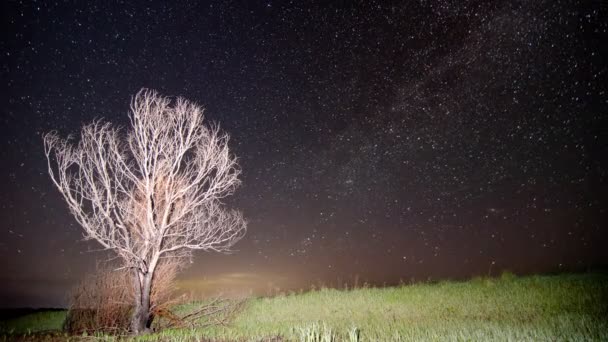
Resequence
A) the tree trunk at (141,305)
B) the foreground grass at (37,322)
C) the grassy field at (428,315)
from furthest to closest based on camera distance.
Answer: the foreground grass at (37,322), the tree trunk at (141,305), the grassy field at (428,315)

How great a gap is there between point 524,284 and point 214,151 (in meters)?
13.6

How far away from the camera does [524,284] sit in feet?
53.8

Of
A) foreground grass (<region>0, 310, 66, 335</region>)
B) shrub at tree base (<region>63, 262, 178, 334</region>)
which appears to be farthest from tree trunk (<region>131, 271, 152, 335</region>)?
foreground grass (<region>0, 310, 66, 335</region>)

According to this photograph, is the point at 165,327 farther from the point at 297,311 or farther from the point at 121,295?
the point at 297,311

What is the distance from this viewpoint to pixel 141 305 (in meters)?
13.0

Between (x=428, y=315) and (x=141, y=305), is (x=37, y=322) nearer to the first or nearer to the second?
(x=141, y=305)

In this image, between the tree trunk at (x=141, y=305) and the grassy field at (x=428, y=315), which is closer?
the grassy field at (x=428, y=315)

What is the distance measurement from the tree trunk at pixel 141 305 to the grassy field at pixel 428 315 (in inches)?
43.1

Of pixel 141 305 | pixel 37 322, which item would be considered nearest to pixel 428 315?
pixel 141 305

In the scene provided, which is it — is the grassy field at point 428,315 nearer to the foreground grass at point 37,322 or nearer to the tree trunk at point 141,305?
the foreground grass at point 37,322

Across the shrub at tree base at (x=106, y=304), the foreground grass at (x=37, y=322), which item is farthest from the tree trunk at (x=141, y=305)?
the foreground grass at (x=37, y=322)

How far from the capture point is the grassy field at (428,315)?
26.9 ft

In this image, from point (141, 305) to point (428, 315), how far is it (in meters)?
9.24

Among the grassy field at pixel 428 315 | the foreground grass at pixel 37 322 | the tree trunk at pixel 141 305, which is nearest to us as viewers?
the grassy field at pixel 428 315
